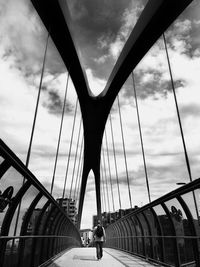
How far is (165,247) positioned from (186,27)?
674cm

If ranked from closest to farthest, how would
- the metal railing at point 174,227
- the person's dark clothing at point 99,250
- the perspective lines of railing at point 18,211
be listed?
the perspective lines of railing at point 18,211 < the metal railing at point 174,227 < the person's dark clothing at point 99,250

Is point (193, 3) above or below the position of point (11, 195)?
above

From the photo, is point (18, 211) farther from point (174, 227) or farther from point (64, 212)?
point (64, 212)

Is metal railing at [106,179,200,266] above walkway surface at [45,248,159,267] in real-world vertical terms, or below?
above

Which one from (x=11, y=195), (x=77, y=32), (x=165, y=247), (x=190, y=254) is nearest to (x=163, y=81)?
(x=77, y=32)

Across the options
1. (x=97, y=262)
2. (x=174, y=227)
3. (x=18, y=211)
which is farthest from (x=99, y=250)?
(x=18, y=211)

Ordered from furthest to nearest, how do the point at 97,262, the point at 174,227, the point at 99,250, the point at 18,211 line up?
the point at 99,250 → the point at 97,262 → the point at 174,227 → the point at 18,211

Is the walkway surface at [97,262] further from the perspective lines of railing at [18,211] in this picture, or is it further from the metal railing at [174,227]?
the perspective lines of railing at [18,211]

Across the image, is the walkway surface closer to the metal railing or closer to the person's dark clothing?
the person's dark clothing

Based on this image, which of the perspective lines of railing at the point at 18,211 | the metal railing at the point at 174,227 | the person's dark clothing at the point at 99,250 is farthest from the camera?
the person's dark clothing at the point at 99,250

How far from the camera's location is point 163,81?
427 inches

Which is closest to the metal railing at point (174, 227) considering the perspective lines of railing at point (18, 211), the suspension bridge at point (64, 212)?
the suspension bridge at point (64, 212)

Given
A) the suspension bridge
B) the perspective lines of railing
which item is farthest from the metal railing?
the perspective lines of railing

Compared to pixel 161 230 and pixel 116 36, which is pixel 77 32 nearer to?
pixel 116 36
